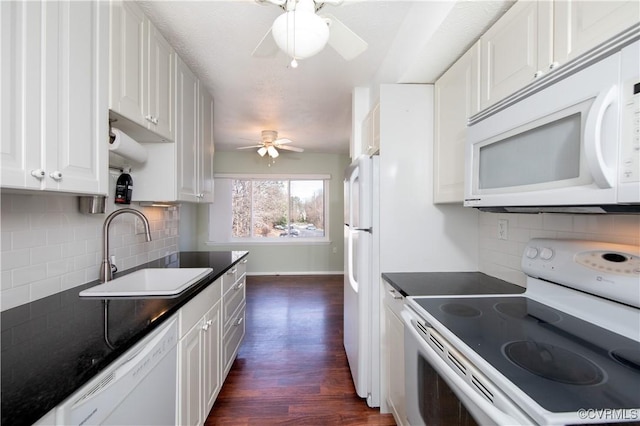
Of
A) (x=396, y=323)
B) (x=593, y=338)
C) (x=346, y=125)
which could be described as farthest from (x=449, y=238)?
(x=346, y=125)

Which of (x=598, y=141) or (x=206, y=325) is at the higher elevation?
(x=598, y=141)

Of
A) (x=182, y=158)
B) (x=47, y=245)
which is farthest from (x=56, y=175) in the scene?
(x=182, y=158)

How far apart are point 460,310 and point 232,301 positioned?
156cm

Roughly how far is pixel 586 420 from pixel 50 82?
68.3 inches

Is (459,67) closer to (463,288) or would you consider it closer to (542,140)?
(542,140)

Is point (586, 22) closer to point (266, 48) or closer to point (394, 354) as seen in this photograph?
point (266, 48)

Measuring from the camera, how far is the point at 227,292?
1.92 m

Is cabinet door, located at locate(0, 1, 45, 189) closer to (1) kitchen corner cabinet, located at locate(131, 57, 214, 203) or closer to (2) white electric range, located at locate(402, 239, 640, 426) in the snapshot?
(1) kitchen corner cabinet, located at locate(131, 57, 214, 203)

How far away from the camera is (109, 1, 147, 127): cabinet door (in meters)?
1.28

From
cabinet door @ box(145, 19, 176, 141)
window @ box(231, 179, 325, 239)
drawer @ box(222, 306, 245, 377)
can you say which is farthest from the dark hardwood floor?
window @ box(231, 179, 325, 239)

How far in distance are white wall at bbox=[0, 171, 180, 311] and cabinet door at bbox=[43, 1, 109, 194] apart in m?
0.24

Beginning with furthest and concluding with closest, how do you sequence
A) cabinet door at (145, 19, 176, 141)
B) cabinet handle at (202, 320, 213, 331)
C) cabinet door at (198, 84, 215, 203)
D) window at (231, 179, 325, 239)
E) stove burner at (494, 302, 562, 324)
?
window at (231, 179, 325, 239)
cabinet door at (198, 84, 215, 203)
cabinet door at (145, 19, 176, 141)
cabinet handle at (202, 320, 213, 331)
stove burner at (494, 302, 562, 324)

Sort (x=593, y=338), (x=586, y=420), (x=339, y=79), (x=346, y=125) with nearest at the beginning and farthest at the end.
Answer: (x=586, y=420) < (x=593, y=338) < (x=339, y=79) < (x=346, y=125)

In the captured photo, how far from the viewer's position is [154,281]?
1.74 metres
